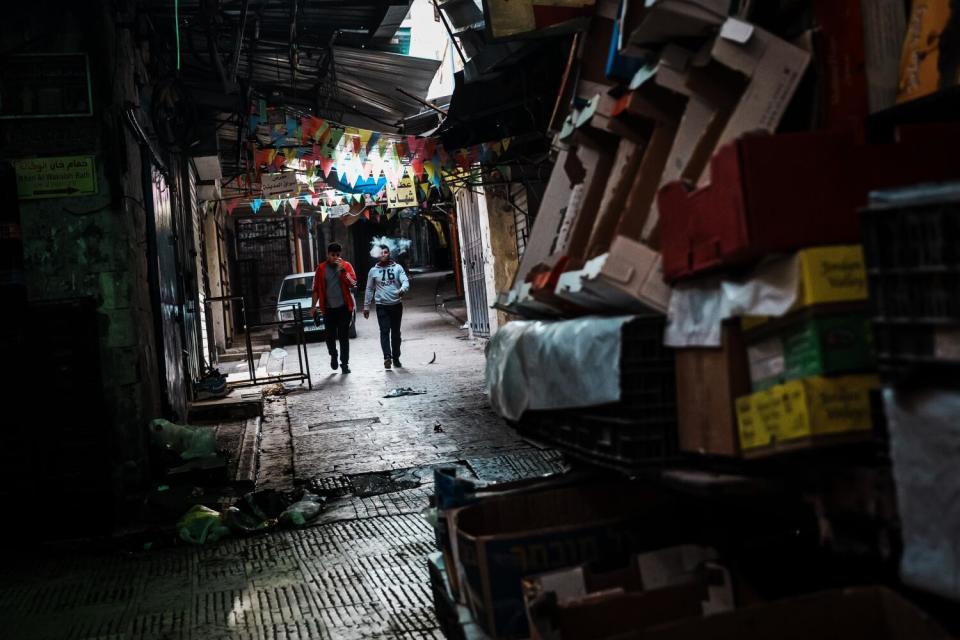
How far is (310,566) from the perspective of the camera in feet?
16.0

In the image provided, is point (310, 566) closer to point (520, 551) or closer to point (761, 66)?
point (520, 551)

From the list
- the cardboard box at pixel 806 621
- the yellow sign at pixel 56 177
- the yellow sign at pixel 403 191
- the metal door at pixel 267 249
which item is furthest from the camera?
the metal door at pixel 267 249

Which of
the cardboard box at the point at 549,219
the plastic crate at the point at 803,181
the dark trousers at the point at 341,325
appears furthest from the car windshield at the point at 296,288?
the plastic crate at the point at 803,181

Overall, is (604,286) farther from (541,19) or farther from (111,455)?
(111,455)

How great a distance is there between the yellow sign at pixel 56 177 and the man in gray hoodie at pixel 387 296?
25.0 ft

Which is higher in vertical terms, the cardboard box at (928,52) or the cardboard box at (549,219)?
the cardboard box at (928,52)

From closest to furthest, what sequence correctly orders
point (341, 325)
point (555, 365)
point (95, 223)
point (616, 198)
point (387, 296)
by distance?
point (555, 365) < point (616, 198) < point (95, 223) < point (387, 296) < point (341, 325)

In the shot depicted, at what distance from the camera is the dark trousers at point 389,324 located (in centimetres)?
1425

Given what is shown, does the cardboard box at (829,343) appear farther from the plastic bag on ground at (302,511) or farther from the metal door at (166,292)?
the metal door at (166,292)

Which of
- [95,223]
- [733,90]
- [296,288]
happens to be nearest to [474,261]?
[296,288]

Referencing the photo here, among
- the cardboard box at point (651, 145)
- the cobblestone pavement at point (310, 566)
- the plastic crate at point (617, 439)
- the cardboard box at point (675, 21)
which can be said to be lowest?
the cobblestone pavement at point (310, 566)

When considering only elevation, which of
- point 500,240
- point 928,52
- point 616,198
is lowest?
point 616,198

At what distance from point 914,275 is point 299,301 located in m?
21.1

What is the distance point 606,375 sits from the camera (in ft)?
8.87
